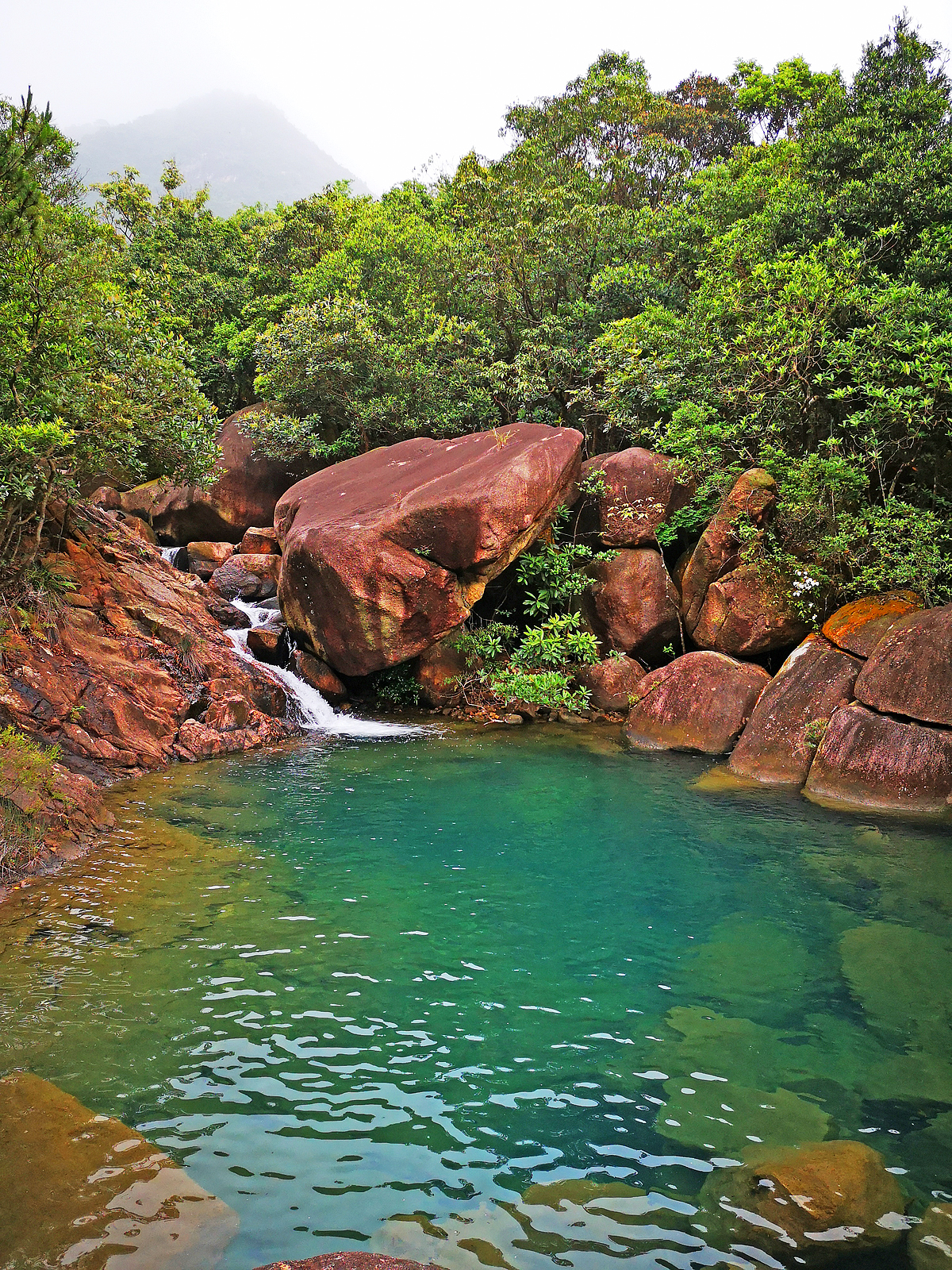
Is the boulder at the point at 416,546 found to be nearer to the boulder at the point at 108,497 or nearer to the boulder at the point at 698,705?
the boulder at the point at 698,705

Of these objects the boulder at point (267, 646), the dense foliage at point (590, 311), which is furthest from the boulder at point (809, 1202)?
the boulder at point (267, 646)

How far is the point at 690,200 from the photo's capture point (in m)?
21.2

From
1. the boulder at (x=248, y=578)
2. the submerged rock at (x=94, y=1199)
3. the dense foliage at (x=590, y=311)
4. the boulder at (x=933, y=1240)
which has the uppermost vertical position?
the dense foliage at (x=590, y=311)

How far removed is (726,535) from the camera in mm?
15969

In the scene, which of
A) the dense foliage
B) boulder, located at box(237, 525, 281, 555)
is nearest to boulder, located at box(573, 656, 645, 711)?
the dense foliage

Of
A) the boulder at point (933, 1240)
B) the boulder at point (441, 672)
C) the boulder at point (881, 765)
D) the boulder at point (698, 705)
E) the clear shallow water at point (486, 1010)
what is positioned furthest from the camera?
the boulder at point (441, 672)

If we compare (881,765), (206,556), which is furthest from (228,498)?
(881,765)

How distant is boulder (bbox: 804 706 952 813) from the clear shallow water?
0.93 metres

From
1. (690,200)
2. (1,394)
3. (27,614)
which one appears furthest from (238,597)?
(690,200)

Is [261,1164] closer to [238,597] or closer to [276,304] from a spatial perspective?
[238,597]

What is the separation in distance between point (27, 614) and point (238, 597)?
25.3 feet

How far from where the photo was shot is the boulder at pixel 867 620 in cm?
1266

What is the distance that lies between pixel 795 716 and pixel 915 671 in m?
1.85

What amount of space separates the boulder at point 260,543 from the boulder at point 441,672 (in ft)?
22.9
